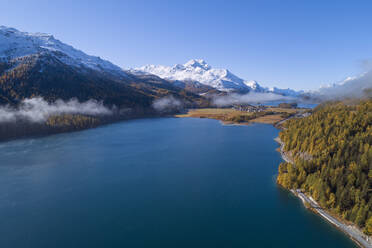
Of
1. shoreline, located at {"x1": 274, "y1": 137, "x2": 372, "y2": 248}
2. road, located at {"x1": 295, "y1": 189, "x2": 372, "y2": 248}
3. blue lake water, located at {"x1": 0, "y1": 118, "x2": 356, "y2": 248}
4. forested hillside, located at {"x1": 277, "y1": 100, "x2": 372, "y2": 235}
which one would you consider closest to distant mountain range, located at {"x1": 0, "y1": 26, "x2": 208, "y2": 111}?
blue lake water, located at {"x1": 0, "y1": 118, "x2": 356, "y2": 248}

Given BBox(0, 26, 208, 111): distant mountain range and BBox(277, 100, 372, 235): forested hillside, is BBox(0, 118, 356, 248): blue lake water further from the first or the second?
BBox(0, 26, 208, 111): distant mountain range

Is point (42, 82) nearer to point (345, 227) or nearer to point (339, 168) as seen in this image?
point (339, 168)

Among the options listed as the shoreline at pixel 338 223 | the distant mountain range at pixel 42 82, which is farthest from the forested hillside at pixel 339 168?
the distant mountain range at pixel 42 82

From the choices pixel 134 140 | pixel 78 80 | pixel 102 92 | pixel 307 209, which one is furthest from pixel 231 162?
pixel 78 80

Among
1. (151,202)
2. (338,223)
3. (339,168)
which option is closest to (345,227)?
(338,223)

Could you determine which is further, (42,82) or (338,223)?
(42,82)

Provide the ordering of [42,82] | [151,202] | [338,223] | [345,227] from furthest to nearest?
[42,82]
[151,202]
[338,223]
[345,227]
